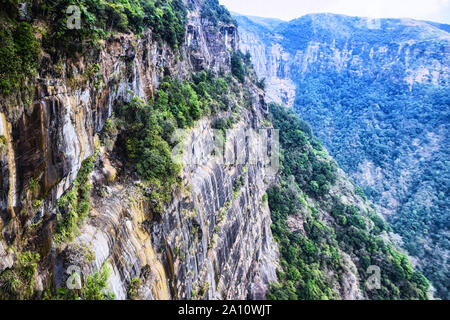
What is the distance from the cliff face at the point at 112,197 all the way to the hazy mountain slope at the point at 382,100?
1940 inches

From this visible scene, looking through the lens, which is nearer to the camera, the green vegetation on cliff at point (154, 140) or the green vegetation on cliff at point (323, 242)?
the green vegetation on cliff at point (154, 140)

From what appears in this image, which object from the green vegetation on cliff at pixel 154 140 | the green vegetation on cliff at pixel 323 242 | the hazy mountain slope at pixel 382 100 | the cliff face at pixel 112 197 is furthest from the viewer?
the hazy mountain slope at pixel 382 100

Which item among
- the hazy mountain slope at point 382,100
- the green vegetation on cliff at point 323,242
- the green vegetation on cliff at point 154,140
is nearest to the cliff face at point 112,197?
the green vegetation on cliff at point 154,140

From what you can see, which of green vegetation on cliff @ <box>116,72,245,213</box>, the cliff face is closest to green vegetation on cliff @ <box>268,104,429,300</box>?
the cliff face

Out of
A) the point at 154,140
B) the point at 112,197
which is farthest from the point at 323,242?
the point at 112,197

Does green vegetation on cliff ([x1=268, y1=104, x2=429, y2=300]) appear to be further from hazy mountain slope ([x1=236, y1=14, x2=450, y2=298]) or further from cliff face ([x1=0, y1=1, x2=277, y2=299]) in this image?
hazy mountain slope ([x1=236, y1=14, x2=450, y2=298])

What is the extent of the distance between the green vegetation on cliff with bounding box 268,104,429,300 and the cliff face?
11.7 m

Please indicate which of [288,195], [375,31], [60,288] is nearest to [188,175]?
[60,288]

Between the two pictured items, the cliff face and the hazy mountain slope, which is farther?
the hazy mountain slope

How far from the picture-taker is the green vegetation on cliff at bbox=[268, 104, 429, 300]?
33.2m

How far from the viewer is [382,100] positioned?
342ft

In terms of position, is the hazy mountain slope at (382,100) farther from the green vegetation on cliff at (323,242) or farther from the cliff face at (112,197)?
the cliff face at (112,197)

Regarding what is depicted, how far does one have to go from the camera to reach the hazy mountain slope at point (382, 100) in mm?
59875

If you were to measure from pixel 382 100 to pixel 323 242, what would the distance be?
9264 centimetres
